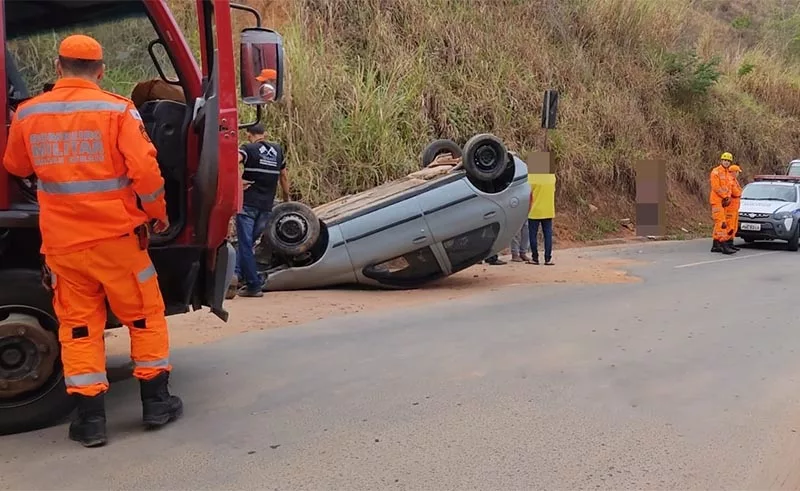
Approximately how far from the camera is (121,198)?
373 cm

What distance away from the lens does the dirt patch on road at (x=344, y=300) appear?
6461mm

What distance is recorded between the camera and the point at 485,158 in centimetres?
870

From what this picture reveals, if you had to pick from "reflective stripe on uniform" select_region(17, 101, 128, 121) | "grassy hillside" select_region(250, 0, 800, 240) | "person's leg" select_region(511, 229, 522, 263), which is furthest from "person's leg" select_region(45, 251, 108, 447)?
"person's leg" select_region(511, 229, 522, 263)

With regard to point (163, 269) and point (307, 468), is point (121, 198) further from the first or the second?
point (307, 468)

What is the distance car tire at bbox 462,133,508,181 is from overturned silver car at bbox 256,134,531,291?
1 centimetres

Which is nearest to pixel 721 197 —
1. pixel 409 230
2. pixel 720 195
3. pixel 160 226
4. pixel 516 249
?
pixel 720 195

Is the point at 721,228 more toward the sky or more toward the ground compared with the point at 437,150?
more toward the ground

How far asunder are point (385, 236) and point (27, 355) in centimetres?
480

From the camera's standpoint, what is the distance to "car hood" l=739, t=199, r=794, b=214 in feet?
51.8

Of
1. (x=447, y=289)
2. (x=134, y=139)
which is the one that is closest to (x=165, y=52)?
(x=134, y=139)

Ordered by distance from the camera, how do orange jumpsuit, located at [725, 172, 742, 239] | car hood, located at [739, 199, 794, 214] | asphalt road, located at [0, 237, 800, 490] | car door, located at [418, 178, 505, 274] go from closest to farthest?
asphalt road, located at [0, 237, 800, 490], car door, located at [418, 178, 505, 274], orange jumpsuit, located at [725, 172, 742, 239], car hood, located at [739, 199, 794, 214]

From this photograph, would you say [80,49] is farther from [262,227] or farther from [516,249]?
[516,249]

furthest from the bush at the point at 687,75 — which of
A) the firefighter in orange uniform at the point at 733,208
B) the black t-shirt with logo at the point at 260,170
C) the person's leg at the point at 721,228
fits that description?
the black t-shirt with logo at the point at 260,170

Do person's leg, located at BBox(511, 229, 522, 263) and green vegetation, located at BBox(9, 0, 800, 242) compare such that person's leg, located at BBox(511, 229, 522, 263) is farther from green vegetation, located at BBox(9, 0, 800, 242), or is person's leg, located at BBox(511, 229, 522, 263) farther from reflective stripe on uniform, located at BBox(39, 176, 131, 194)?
reflective stripe on uniform, located at BBox(39, 176, 131, 194)
